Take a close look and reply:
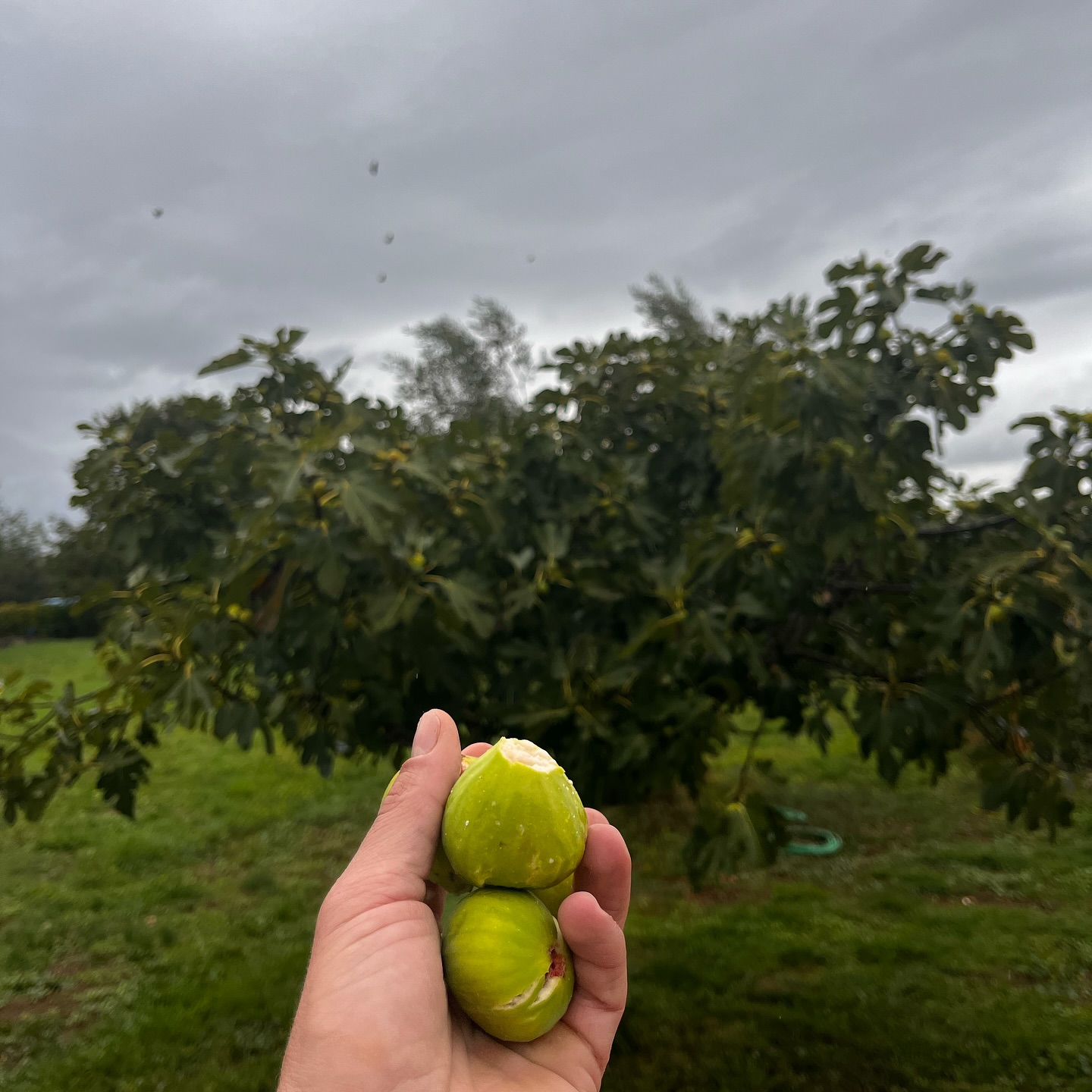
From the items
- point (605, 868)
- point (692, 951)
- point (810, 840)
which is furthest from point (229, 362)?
point (810, 840)

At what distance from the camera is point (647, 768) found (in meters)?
2.87

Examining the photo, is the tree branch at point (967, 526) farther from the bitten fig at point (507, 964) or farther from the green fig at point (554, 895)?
the bitten fig at point (507, 964)

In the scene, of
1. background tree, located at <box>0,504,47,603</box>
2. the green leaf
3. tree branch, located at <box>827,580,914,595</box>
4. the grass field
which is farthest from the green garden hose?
background tree, located at <box>0,504,47,603</box>

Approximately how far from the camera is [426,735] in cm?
169

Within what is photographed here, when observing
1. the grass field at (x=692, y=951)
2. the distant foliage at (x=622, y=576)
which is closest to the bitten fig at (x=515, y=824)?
the distant foliage at (x=622, y=576)

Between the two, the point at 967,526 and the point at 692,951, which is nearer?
the point at 967,526

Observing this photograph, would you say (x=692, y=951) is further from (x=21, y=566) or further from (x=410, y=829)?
(x=21, y=566)

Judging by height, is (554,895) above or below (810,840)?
above

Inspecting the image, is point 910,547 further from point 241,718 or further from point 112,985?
point 112,985

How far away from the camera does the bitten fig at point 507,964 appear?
1373mm

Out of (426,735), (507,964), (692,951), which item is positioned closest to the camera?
(507,964)

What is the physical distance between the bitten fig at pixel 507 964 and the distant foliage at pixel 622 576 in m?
1.20

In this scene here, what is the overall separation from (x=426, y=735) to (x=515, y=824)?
0.33 meters

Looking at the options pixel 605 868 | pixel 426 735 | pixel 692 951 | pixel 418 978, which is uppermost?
pixel 426 735
